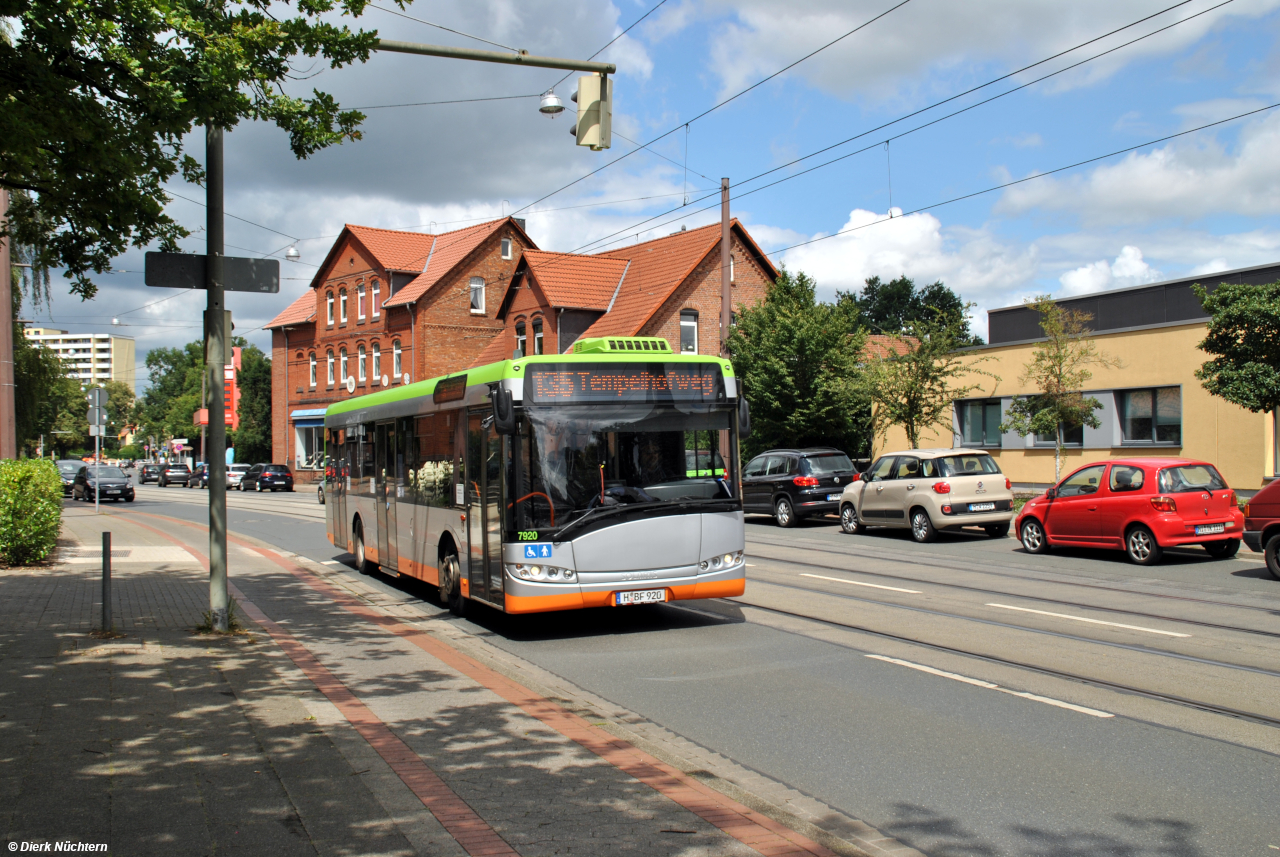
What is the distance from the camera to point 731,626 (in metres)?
10.3

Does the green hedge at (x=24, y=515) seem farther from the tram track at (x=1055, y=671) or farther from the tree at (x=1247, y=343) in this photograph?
the tree at (x=1247, y=343)

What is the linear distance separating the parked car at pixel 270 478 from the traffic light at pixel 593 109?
49.0m

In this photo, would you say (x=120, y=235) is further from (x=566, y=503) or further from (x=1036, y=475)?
(x=1036, y=475)

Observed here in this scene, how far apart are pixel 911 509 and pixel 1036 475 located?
11430 mm

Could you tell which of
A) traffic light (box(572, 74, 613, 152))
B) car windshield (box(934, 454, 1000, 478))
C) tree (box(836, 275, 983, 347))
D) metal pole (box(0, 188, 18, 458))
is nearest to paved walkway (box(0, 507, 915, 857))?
traffic light (box(572, 74, 613, 152))

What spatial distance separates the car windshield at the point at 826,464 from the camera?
23.4 m

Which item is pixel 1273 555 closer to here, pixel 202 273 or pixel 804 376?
pixel 202 273

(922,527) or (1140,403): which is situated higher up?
(1140,403)

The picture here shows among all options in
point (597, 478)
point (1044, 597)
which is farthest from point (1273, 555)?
point (597, 478)

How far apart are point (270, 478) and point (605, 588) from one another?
49828 millimetres

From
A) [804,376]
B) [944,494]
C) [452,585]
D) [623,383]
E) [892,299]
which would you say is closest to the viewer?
[623,383]

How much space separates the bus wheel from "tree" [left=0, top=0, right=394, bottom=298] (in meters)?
4.53

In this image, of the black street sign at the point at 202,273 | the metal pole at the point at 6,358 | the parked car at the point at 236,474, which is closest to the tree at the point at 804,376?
the metal pole at the point at 6,358

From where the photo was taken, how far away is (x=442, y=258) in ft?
185
